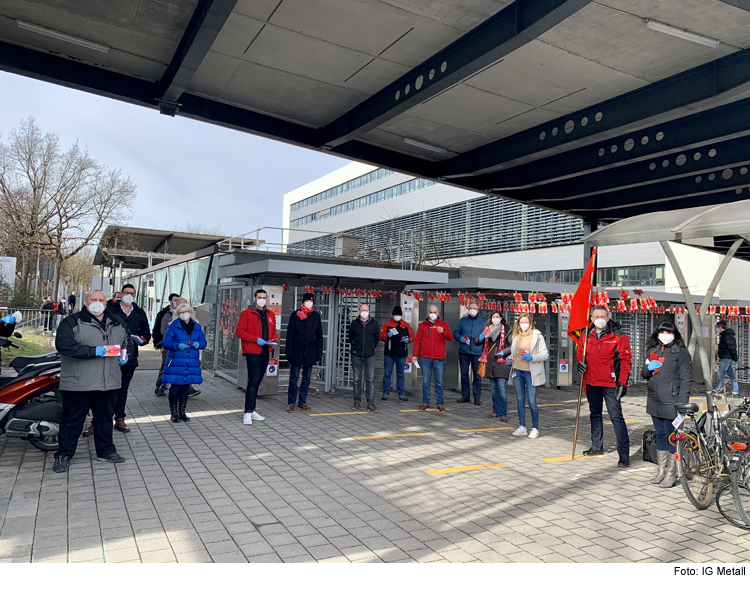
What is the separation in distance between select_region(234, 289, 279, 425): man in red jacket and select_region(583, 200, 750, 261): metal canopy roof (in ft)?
17.1

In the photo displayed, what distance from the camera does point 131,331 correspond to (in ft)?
28.0

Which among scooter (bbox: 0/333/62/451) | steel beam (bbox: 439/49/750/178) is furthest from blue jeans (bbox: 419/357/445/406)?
scooter (bbox: 0/333/62/451)

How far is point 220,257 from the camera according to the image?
55.7 ft

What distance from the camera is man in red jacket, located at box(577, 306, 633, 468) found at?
7199 mm

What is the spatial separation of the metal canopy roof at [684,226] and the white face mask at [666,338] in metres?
1.09

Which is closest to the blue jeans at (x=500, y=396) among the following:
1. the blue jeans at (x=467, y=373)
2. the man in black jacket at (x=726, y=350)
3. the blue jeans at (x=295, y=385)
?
the blue jeans at (x=467, y=373)

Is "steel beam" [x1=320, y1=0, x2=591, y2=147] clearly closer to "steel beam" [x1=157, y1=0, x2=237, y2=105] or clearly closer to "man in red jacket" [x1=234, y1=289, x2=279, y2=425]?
"steel beam" [x1=157, y1=0, x2=237, y2=105]

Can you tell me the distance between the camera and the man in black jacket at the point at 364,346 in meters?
10.4

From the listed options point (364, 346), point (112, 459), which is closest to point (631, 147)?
point (364, 346)

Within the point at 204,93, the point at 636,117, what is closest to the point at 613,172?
the point at 636,117

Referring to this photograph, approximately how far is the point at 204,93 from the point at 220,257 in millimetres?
6834

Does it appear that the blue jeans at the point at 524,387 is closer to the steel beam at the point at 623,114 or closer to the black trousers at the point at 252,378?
the black trousers at the point at 252,378

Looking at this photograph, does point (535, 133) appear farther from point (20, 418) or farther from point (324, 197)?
point (324, 197)
